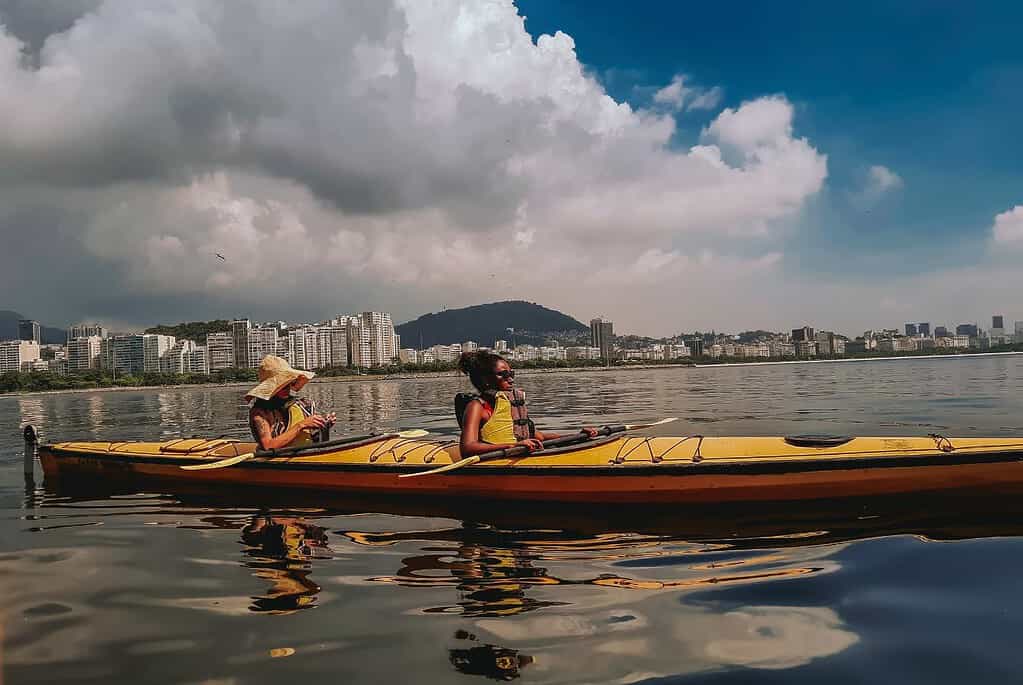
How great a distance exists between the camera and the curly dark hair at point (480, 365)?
26.2 ft

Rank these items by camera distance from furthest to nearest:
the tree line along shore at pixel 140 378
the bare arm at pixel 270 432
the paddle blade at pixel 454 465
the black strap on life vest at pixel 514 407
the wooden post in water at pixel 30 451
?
the tree line along shore at pixel 140 378 → the wooden post in water at pixel 30 451 → the bare arm at pixel 270 432 → the black strap on life vest at pixel 514 407 → the paddle blade at pixel 454 465

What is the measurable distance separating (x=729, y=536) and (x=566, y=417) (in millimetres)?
16804

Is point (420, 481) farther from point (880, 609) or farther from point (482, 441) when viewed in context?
point (880, 609)

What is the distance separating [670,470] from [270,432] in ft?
19.0

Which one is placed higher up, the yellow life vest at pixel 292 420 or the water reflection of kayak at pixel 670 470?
the yellow life vest at pixel 292 420

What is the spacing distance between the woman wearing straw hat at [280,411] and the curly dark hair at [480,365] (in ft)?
7.77

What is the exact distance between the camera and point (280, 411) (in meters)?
9.77

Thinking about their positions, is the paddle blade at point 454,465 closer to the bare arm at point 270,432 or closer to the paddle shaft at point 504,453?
the paddle shaft at point 504,453

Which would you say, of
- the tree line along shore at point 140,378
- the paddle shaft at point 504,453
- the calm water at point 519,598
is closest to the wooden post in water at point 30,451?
the calm water at point 519,598

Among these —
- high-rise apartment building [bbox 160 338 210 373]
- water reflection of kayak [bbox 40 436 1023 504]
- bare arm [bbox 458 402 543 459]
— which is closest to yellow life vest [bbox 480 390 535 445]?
bare arm [bbox 458 402 543 459]

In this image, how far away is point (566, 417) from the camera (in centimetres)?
2320

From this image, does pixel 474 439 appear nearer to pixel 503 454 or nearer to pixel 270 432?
pixel 503 454

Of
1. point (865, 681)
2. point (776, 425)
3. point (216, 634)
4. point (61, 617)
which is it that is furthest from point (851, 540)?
point (776, 425)

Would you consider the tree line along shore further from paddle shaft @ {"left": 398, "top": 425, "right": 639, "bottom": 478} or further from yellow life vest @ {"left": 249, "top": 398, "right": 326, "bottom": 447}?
paddle shaft @ {"left": 398, "top": 425, "right": 639, "bottom": 478}
